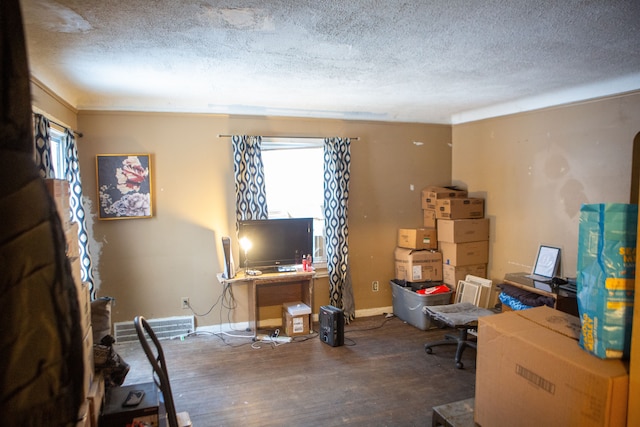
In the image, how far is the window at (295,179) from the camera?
4.30m

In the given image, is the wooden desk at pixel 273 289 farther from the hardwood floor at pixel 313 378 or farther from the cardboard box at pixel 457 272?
the cardboard box at pixel 457 272

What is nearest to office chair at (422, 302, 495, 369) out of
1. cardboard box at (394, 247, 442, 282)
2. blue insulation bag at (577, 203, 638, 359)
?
cardboard box at (394, 247, 442, 282)

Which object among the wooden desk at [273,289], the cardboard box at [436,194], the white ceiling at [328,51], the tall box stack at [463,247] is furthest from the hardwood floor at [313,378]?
the white ceiling at [328,51]

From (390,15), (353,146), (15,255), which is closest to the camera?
Result: (15,255)

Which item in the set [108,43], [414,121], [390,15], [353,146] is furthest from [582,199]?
[108,43]

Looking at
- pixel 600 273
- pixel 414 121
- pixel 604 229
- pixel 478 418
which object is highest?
pixel 414 121

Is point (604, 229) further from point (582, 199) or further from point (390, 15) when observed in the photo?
point (582, 199)

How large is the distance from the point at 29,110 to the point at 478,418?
1605 millimetres

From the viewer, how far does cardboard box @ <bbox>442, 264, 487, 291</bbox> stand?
14.0ft

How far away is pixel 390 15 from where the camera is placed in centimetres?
186

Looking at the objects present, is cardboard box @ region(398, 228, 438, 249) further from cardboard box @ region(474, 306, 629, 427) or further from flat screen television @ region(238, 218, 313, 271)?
cardboard box @ region(474, 306, 629, 427)

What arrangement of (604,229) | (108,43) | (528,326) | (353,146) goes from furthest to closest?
(353,146), (108,43), (528,326), (604,229)

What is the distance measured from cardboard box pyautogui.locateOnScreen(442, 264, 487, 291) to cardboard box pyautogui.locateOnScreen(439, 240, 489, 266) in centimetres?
5

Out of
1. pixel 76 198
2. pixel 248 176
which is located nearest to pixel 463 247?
pixel 248 176
